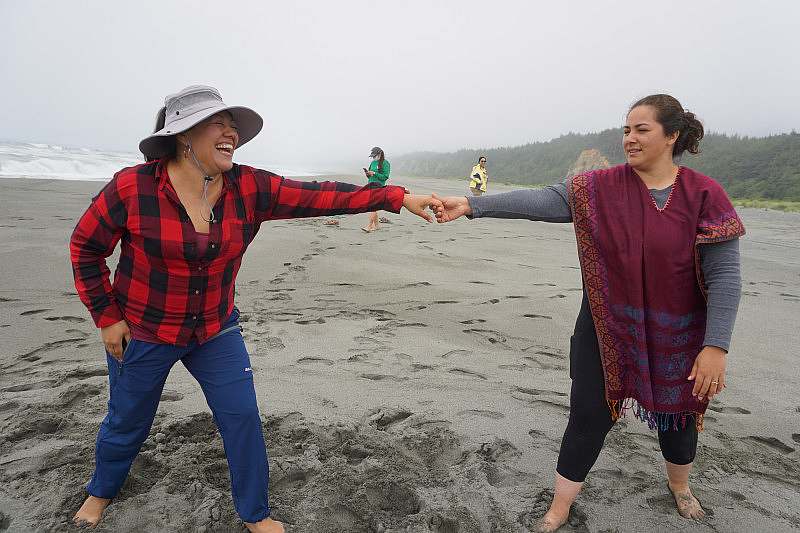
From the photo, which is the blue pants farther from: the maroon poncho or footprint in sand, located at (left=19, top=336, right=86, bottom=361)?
footprint in sand, located at (left=19, top=336, right=86, bottom=361)

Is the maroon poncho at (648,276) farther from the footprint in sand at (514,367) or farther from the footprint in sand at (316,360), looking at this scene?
the footprint in sand at (316,360)

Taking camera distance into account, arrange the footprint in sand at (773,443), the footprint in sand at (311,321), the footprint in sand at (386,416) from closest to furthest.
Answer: the footprint in sand at (773,443), the footprint in sand at (386,416), the footprint in sand at (311,321)

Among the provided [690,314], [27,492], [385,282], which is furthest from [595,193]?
[385,282]

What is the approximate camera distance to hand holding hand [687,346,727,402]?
6.69 ft

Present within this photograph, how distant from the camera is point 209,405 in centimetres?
223

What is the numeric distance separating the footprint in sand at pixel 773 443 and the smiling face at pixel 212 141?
3590 millimetres

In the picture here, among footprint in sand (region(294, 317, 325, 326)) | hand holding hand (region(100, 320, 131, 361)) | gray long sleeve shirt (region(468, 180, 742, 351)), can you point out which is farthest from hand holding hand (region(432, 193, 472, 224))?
footprint in sand (region(294, 317, 325, 326))

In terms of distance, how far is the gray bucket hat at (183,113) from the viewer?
2.05 meters

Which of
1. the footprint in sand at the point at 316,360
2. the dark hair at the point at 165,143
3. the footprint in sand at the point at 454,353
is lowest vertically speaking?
the footprint in sand at the point at 454,353

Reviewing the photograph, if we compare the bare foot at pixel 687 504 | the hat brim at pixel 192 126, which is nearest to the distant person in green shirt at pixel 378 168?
the hat brim at pixel 192 126

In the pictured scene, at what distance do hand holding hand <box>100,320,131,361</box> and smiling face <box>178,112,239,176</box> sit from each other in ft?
2.55

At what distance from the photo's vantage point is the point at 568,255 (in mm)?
9023

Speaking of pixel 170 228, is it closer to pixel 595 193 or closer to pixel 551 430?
pixel 595 193

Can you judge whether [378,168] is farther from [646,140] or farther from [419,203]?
[646,140]
